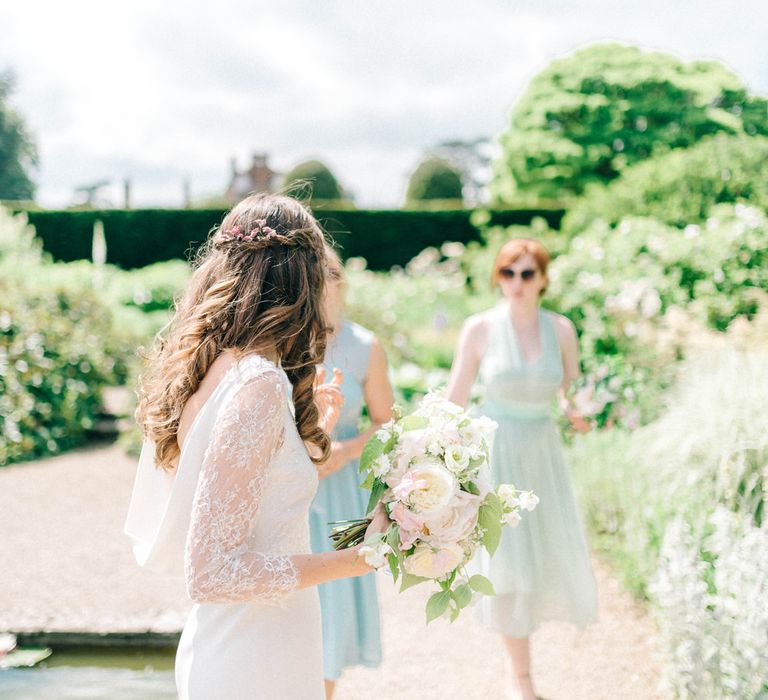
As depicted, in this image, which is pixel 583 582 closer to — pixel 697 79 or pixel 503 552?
pixel 503 552

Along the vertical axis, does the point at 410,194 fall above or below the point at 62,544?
above

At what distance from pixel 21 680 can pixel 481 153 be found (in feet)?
172

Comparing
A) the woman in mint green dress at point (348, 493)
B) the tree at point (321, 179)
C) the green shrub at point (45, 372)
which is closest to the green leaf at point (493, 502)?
the woman in mint green dress at point (348, 493)

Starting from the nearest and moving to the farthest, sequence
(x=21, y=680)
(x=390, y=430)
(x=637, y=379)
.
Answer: (x=390, y=430)
(x=21, y=680)
(x=637, y=379)

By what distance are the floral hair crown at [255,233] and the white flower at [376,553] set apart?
25.2 inches

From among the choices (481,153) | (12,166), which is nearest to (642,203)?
(12,166)

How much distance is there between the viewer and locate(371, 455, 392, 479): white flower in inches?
70.4

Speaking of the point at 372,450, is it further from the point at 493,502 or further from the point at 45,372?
the point at 45,372

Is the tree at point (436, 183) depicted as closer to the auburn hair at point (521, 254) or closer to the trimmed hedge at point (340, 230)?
the trimmed hedge at point (340, 230)

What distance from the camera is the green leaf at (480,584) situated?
1.76 m

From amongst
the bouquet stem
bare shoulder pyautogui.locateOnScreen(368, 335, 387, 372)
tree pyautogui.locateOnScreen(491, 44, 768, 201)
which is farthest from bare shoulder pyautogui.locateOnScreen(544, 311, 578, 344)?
tree pyautogui.locateOnScreen(491, 44, 768, 201)

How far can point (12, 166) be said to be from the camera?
41250 millimetres

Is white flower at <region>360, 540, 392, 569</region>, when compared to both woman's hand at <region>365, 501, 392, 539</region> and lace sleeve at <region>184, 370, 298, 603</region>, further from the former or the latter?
lace sleeve at <region>184, 370, 298, 603</region>

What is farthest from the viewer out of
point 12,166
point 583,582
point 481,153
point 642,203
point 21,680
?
point 481,153
